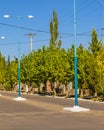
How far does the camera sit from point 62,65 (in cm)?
6575

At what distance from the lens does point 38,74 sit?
76.8 metres

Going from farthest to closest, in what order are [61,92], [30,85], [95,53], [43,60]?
1. [30,85]
2. [61,92]
3. [43,60]
4. [95,53]

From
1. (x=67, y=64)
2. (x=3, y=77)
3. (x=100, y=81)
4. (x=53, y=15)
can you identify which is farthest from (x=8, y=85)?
(x=100, y=81)

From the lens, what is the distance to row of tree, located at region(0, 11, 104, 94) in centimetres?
5541

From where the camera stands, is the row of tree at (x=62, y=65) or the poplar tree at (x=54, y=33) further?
the poplar tree at (x=54, y=33)

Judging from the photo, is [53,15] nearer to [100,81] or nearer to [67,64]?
[67,64]

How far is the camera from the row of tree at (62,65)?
182 ft

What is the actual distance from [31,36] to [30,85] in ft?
35.2

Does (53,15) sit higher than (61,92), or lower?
higher

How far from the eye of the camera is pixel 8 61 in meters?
116

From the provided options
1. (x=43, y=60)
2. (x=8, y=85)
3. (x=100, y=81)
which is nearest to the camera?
(x=100, y=81)

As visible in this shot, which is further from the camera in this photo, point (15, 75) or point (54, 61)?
point (15, 75)

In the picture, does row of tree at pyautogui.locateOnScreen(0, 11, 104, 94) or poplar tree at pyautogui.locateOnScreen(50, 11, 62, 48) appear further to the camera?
poplar tree at pyautogui.locateOnScreen(50, 11, 62, 48)

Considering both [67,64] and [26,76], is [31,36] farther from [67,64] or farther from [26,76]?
[67,64]
